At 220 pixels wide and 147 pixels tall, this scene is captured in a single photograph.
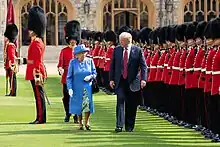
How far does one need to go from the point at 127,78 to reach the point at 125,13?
2532 centimetres

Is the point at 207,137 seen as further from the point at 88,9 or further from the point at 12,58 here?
the point at 88,9

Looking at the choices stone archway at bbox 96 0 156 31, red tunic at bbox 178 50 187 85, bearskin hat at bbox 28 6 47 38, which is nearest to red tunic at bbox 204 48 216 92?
red tunic at bbox 178 50 187 85

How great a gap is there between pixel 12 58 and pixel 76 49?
22.6ft

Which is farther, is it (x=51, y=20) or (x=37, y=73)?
(x=51, y=20)

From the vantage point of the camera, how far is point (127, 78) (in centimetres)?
1117

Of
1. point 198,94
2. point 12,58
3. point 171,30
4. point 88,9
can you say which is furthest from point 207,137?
point 88,9

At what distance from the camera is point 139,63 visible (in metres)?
11.3

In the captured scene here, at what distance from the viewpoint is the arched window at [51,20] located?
115 feet

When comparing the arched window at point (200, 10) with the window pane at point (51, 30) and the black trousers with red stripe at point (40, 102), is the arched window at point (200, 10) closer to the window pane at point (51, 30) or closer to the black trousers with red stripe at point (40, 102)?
the window pane at point (51, 30)

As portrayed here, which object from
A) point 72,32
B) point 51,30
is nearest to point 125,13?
point 51,30

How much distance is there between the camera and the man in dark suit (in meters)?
11.1

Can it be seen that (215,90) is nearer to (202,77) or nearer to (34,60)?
(202,77)

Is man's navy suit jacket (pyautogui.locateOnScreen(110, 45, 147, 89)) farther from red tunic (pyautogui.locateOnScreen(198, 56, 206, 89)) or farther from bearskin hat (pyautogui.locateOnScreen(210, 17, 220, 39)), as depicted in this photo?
bearskin hat (pyautogui.locateOnScreen(210, 17, 220, 39))

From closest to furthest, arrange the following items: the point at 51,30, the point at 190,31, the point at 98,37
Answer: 1. the point at 190,31
2. the point at 98,37
3. the point at 51,30
